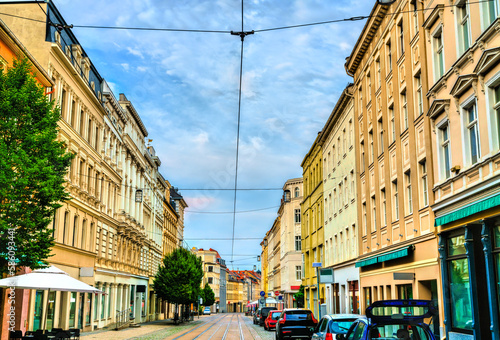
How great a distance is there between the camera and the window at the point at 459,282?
15953 millimetres

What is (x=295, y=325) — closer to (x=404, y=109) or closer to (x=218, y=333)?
(x=404, y=109)

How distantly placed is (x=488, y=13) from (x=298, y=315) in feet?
53.9

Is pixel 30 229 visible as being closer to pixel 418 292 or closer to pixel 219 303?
pixel 418 292

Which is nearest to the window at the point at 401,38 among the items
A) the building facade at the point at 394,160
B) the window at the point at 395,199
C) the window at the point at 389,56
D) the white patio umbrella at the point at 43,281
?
the building facade at the point at 394,160

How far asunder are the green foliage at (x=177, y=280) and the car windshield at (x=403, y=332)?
4192 cm

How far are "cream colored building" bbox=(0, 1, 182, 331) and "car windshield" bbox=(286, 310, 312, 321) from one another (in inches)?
426

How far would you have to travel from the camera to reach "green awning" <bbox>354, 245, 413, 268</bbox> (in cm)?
2047

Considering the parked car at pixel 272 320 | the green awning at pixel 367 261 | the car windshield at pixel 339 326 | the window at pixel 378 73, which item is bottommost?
the parked car at pixel 272 320

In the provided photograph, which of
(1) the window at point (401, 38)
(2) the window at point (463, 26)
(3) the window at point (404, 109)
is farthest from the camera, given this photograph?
(1) the window at point (401, 38)

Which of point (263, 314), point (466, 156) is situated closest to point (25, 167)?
point (466, 156)

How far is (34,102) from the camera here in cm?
1777

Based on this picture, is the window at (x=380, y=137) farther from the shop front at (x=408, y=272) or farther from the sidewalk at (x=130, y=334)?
the sidewalk at (x=130, y=334)

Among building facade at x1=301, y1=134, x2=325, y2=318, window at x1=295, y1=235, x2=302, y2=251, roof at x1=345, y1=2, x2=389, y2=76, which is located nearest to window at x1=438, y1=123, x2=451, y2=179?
roof at x1=345, y1=2, x2=389, y2=76

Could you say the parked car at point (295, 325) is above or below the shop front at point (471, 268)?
below
